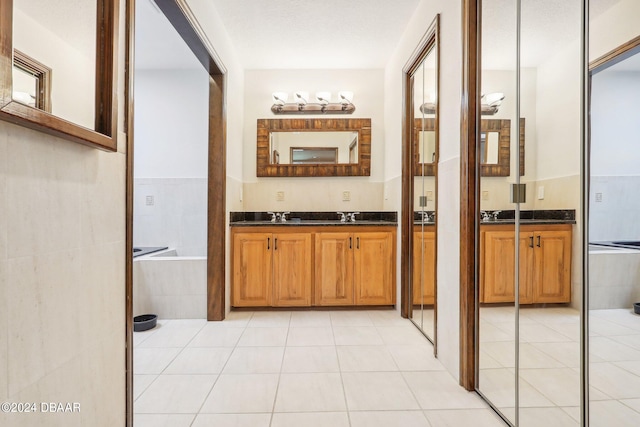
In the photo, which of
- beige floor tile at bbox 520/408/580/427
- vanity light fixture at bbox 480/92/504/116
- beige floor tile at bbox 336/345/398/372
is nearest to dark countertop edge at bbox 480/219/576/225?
vanity light fixture at bbox 480/92/504/116

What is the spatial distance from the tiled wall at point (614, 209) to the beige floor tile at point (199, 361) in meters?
1.99

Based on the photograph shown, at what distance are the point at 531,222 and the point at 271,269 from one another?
7.66 ft

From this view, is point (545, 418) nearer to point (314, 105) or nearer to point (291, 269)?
point (291, 269)

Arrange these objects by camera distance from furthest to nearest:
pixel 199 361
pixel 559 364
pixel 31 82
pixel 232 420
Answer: pixel 199 361
pixel 232 420
pixel 559 364
pixel 31 82

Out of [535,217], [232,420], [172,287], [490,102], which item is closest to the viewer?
[535,217]

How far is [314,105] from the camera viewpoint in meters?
3.81

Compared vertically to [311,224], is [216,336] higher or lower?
lower

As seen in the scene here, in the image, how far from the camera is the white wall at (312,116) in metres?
3.86

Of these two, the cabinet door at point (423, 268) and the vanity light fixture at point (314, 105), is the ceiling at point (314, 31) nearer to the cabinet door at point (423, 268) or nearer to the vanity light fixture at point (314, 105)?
the vanity light fixture at point (314, 105)

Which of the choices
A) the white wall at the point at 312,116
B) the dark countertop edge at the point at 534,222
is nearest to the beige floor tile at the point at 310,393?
the dark countertop edge at the point at 534,222

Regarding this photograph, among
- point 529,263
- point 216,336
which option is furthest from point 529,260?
point 216,336

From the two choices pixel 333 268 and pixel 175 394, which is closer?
pixel 175 394

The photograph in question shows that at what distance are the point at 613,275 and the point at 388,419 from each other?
1.11m

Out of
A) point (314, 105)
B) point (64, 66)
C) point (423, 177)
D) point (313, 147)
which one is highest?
point (314, 105)
